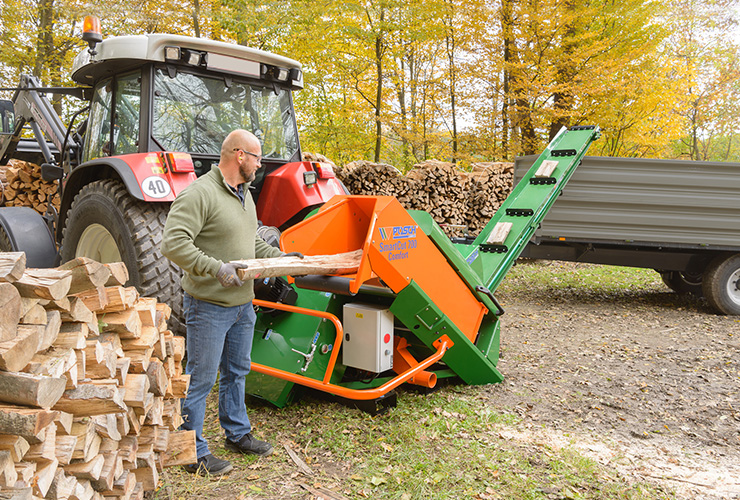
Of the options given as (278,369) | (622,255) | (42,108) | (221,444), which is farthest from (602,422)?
(42,108)

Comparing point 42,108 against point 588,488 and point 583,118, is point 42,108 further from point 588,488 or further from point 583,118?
point 583,118

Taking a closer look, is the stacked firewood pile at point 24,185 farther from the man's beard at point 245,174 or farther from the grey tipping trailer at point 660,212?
the grey tipping trailer at point 660,212

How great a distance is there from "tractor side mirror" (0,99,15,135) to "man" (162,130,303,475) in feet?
14.5

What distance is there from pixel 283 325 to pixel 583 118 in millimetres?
9247

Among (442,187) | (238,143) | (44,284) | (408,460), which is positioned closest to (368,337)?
(408,460)

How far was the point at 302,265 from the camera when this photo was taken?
115 inches

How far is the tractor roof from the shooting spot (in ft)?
12.9

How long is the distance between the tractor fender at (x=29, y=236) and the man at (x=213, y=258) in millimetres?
2397

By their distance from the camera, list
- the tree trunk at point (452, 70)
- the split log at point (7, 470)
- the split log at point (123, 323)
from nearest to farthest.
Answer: the split log at point (7, 470)
the split log at point (123, 323)
the tree trunk at point (452, 70)

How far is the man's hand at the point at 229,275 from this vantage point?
2545mm

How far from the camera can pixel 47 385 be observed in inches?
67.6

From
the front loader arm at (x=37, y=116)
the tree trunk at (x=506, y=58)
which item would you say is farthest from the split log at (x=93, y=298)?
the tree trunk at (x=506, y=58)

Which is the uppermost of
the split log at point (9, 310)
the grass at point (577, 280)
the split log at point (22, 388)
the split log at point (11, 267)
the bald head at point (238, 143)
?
the bald head at point (238, 143)

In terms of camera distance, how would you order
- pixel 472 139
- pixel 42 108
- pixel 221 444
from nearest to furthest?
pixel 221 444, pixel 42 108, pixel 472 139
